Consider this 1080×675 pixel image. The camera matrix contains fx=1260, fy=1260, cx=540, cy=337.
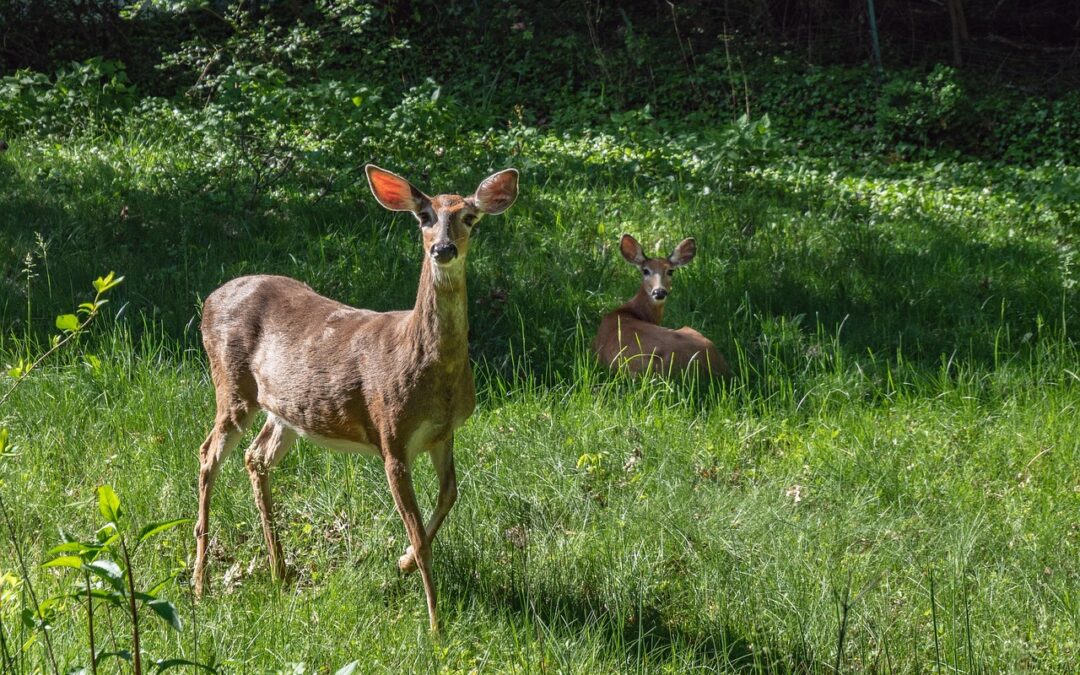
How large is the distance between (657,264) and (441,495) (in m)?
3.83

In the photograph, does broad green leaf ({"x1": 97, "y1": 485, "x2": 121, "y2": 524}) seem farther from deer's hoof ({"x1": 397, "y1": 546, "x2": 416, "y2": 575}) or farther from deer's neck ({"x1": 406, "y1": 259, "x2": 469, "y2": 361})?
deer's hoof ({"x1": 397, "y1": 546, "x2": 416, "y2": 575})

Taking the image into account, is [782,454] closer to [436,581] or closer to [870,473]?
[870,473]

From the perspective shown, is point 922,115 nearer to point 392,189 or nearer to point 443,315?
point 392,189

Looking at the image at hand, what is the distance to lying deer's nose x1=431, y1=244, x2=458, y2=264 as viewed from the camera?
415cm

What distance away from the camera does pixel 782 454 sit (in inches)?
233

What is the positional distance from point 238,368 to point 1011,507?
10.6 ft

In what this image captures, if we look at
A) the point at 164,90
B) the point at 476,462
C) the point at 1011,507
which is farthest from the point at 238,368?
the point at 164,90

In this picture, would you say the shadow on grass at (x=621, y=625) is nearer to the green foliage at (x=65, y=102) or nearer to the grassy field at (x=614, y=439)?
the grassy field at (x=614, y=439)

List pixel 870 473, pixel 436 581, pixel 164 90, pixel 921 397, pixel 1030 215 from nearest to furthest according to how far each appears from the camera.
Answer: pixel 436 581, pixel 870 473, pixel 921 397, pixel 1030 215, pixel 164 90

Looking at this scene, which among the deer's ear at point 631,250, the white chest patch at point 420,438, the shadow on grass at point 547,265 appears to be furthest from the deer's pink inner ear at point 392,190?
the deer's ear at point 631,250

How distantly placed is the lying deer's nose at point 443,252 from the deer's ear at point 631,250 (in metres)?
4.24

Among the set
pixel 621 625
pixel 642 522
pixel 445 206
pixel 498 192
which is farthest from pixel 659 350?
pixel 621 625

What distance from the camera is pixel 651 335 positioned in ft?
23.6

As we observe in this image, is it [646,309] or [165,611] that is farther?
[646,309]
